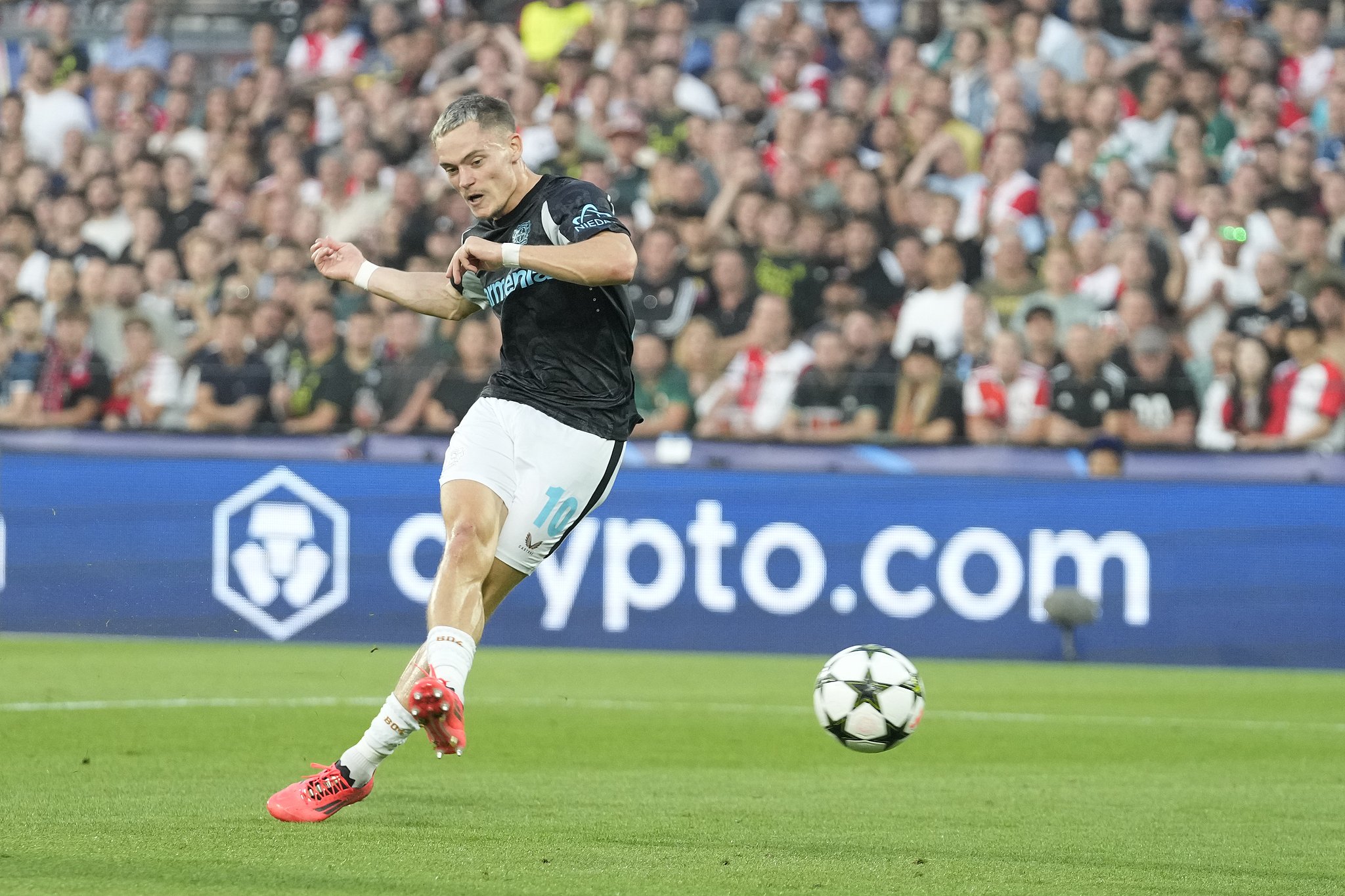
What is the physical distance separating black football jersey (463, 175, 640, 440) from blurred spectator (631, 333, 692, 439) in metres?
7.31

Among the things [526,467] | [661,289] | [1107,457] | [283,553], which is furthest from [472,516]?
[661,289]

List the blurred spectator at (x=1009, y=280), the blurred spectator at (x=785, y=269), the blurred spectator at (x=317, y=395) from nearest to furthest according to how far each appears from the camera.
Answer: the blurred spectator at (x=317, y=395)
the blurred spectator at (x=1009, y=280)
the blurred spectator at (x=785, y=269)

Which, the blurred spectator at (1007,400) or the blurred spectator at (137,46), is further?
the blurred spectator at (137,46)

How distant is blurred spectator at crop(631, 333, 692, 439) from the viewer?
45.1ft

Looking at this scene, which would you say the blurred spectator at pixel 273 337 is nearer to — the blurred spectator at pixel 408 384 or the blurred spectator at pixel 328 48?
the blurred spectator at pixel 408 384

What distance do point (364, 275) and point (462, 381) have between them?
7479mm

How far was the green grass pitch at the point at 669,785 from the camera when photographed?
16.6 ft

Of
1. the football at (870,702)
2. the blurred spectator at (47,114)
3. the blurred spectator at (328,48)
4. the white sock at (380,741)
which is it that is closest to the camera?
the white sock at (380,741)

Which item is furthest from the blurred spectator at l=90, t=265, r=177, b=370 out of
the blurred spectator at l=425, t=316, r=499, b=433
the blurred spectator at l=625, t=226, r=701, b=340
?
the blurred spectator at l=625, t=226, r=701, b=340

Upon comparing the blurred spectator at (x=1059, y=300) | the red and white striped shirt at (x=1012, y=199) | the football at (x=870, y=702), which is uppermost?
the red and white striped shirt at (x=1012, y=199)

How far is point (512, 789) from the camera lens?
6949 mm

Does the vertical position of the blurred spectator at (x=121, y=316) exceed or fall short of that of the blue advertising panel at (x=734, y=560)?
it exceeds it

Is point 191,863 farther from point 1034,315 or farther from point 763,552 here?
point 1034,315

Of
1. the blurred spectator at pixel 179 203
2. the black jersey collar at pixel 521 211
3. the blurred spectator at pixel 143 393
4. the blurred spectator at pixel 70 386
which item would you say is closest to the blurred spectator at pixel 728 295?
the blurred spectator at pixel 143 393
